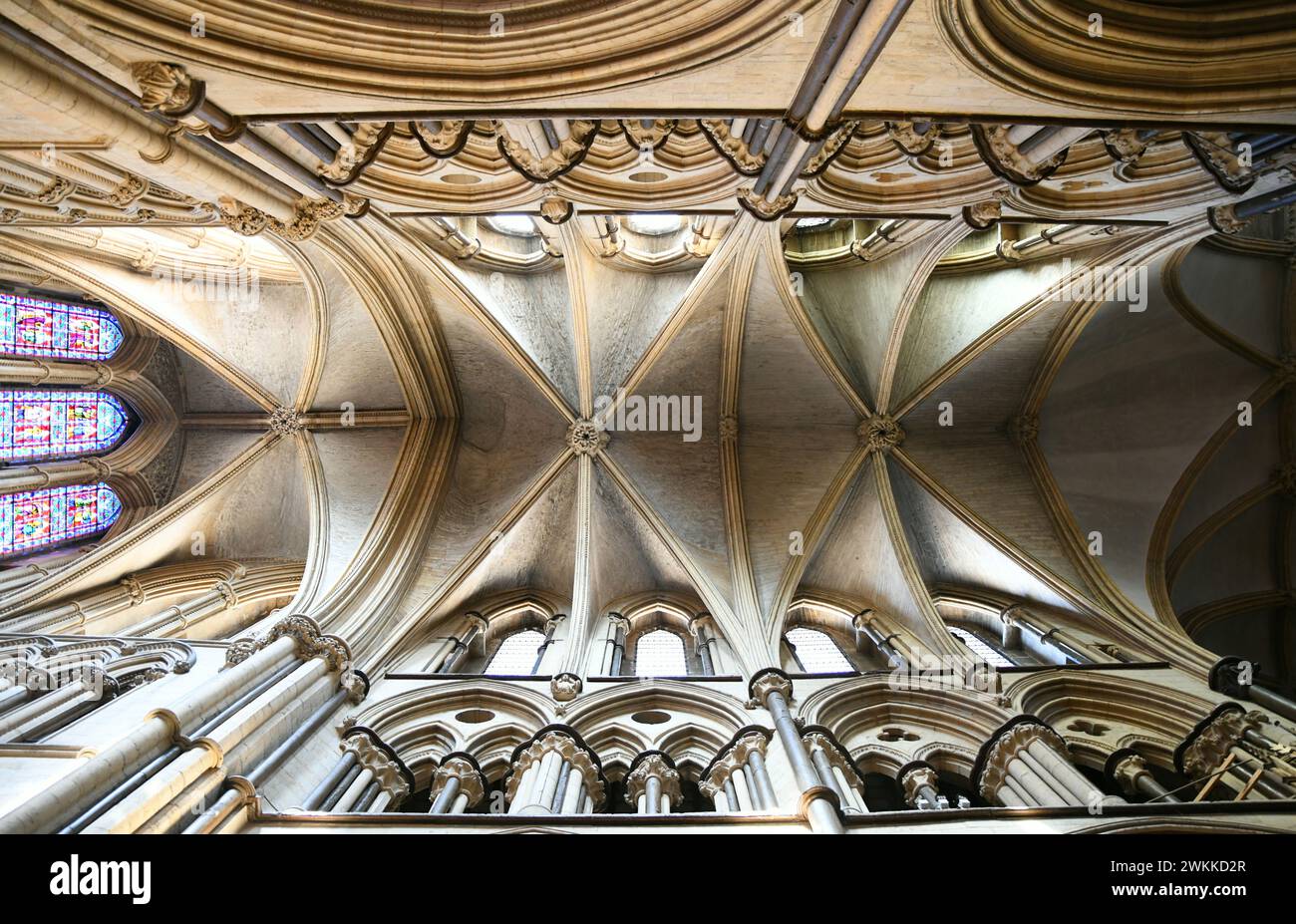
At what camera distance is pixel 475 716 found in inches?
345

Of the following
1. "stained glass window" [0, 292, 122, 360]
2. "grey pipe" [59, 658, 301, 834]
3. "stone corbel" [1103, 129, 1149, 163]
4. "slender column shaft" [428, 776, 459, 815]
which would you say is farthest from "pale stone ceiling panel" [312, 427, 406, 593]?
"stone corbel" [1103, 129, 1149, 163]

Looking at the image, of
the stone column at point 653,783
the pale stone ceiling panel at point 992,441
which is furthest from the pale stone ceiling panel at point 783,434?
the stone column at point 653,783

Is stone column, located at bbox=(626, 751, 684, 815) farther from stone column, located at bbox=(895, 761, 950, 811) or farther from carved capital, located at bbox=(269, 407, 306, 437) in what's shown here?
Answer: carved capital, located at bbox=(269, 407, 306, 437)

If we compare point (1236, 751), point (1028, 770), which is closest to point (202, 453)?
point (1028, 770)

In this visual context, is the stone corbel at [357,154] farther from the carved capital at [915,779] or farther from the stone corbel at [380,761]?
the carved capital at [915,779]

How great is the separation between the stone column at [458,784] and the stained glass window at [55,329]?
969 centimetres

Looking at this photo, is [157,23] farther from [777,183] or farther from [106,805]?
[106,805]

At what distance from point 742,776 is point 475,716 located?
3.56 m

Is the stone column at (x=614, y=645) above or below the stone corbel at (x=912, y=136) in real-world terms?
below

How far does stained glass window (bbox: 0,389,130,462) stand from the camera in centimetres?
1090

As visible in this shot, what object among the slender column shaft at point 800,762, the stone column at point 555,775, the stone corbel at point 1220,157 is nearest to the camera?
the slender column shaft at point 800,762

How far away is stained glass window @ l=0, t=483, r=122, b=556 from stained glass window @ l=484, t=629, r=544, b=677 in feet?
25.3

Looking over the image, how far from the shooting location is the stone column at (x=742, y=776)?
21.9 feet
